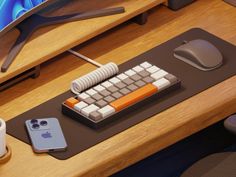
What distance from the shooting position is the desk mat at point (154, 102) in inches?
79.0

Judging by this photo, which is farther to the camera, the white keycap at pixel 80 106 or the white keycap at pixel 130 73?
the white keycap at pixel 130 73

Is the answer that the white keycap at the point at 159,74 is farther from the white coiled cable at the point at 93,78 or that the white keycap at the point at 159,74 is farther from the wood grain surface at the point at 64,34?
the wood grain surface at the point at 64,34

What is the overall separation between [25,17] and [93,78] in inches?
9.0

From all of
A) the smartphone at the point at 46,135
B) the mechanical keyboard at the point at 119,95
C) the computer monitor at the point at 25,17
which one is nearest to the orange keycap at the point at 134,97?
the mechanical keyboard at the point at 119,95

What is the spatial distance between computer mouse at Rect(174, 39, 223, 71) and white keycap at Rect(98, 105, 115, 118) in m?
0.30

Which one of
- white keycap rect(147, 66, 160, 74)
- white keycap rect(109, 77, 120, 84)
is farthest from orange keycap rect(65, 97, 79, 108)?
white keycap rect(147, 66, 160, 74)

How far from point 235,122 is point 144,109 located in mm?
218

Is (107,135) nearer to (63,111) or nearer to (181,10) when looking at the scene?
(63,111)

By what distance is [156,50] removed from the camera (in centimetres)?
231

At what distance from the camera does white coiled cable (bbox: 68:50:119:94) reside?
2.12m

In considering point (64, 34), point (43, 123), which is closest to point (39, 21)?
point (64, 34)

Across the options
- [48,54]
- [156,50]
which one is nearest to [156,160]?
[156,50]

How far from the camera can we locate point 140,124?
2045 mm

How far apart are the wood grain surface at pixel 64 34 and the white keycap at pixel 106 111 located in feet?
0.74
